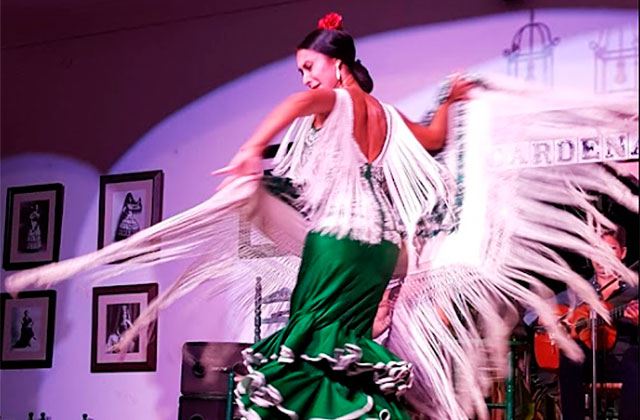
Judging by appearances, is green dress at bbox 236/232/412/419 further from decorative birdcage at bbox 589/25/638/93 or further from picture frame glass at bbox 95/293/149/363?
picture frame glass at bbox 95/293/149/363

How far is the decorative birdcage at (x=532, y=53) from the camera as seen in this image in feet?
10.3

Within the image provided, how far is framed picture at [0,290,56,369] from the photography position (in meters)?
4.03

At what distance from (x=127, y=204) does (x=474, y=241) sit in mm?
1348

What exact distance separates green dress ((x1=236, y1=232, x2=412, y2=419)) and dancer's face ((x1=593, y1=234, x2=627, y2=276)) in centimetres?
57

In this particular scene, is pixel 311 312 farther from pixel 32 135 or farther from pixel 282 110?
pixel 32 135

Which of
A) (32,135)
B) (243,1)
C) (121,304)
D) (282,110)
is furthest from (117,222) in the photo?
(282,110)

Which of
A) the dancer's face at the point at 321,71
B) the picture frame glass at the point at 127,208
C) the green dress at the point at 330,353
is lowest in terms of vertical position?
the green dress at the point at 330,353

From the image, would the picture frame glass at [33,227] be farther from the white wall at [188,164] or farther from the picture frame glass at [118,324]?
the picture frame glass at [118,324]

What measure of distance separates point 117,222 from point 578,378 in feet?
5.27

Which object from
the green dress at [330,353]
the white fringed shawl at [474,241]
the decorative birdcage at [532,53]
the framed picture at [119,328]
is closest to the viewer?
the green dress at [330,353]

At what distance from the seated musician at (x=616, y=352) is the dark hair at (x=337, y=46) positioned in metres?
0.73

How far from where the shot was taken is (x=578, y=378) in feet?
10.0

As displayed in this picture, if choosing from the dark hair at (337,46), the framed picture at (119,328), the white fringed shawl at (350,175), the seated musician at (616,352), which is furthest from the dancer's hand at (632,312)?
the framed picture at (119,328)

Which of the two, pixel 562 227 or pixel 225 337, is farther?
pixel 225 337
